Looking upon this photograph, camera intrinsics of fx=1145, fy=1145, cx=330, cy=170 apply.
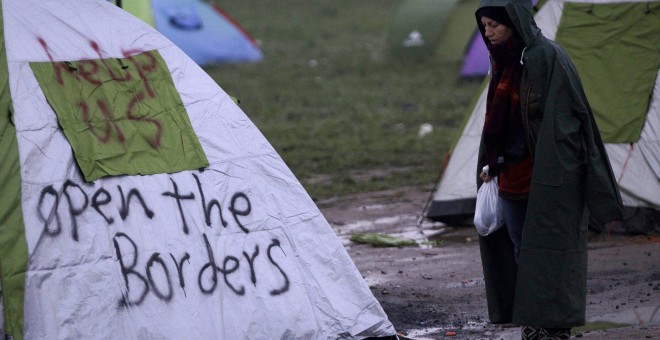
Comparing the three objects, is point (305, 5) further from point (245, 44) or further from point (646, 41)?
point (646, 41)

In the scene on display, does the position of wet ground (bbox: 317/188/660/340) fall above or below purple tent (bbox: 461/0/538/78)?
below

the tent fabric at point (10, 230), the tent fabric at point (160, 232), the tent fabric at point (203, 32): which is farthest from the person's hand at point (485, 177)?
the tent fabric at point (203, 32)

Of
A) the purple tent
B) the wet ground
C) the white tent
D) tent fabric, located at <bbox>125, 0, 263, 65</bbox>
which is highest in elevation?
tent fabric, located at <bbox>125, 0, 263, 65</bbox>

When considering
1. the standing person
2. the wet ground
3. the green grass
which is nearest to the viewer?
the standing person

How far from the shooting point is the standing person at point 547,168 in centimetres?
529

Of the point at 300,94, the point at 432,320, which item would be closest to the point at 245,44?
the point at 300,94

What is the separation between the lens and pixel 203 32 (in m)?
19.2

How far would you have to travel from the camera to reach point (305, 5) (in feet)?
94.0

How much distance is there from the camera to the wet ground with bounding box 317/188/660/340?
21.4 ft

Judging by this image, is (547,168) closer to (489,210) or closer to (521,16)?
(489,210)

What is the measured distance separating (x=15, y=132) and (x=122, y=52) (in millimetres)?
801

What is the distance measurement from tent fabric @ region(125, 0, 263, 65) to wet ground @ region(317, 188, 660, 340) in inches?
345

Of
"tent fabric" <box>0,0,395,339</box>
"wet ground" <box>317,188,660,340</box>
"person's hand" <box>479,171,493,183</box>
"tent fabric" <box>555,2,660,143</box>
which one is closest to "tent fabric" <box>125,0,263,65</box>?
"wet ground" <box>317,188,660,340</box>

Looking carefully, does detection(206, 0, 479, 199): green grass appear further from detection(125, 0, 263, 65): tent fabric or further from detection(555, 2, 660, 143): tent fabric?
detection(555, 2, 660, 143): tent fabric
